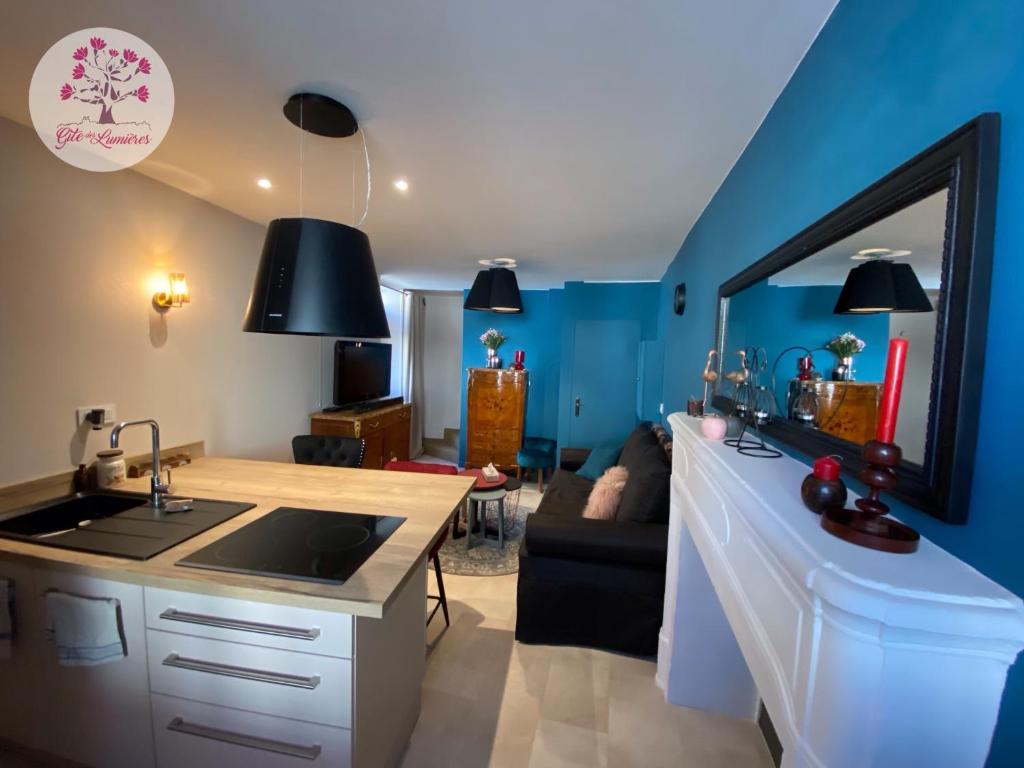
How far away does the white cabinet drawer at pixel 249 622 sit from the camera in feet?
3.44

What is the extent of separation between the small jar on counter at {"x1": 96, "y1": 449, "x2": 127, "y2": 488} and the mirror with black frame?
8.62 feet

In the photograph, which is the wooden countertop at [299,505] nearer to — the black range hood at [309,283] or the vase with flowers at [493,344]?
the black range hood at [309,283]

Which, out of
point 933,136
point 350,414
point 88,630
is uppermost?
point 933,136

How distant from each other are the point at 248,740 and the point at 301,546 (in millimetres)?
520

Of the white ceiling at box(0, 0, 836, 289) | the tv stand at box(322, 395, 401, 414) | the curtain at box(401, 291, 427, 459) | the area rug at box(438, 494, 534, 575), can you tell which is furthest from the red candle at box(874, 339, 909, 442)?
the curtain at box(401, 291, 427, 459)

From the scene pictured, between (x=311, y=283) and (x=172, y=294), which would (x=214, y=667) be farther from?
(x=172, y=294)

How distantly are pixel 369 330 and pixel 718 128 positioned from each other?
4.96ft

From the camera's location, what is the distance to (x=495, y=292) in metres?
3.80

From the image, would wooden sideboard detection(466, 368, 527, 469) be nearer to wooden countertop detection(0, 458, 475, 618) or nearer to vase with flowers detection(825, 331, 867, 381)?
wooden countertop detection(0, 458, 475, 618)

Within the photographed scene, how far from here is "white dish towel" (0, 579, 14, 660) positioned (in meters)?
1.26

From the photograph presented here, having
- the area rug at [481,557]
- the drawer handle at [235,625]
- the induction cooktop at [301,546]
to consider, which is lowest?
the area rug at [481,557]

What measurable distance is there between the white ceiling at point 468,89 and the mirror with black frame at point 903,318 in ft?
2.09

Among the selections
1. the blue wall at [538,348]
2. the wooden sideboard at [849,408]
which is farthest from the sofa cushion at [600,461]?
the wooden sideboard at [849,408]

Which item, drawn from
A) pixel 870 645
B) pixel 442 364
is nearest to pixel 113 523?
pixel 870 645
